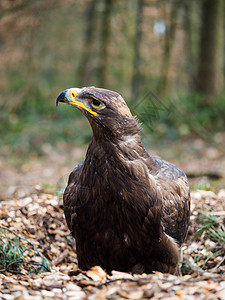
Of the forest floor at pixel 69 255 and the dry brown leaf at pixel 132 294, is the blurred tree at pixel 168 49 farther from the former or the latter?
the dry brown leaf at pixel 132 294

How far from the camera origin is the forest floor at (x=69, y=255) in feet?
8.79

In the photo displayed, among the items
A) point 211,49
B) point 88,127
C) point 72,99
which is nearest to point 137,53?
point 211,49

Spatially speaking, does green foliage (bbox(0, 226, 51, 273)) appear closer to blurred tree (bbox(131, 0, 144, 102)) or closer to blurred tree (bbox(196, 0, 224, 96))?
blurred tree (bbox(196, 0, 224, 96))

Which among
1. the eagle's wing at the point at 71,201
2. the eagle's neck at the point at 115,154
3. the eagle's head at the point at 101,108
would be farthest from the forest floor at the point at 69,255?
→ the eagle's head at the point at 101,108

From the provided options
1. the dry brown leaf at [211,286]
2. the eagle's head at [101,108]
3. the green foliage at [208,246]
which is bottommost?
the green foliage at [208,246]

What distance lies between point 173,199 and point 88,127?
855 cm

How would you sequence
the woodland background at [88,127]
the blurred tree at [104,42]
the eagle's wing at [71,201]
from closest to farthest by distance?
the woodland background at [88,127] → the eagle's wing at [71,201] → the blurred tree at [104,42]

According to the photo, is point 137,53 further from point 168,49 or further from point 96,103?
point 96,103

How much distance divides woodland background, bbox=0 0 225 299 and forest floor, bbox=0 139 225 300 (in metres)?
0.01

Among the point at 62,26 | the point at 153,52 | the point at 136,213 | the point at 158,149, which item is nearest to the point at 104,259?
the point at 136,213

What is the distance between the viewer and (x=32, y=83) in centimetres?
1380

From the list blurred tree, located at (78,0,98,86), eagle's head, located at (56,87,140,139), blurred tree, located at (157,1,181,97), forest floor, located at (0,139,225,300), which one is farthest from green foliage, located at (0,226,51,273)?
blurred tree, located at (78,0,98,86)

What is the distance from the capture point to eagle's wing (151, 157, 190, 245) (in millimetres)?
3477

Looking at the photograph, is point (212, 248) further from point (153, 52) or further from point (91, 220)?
point (153, 52)
